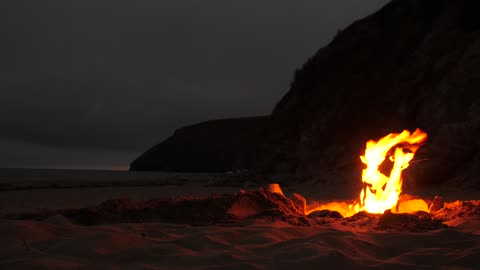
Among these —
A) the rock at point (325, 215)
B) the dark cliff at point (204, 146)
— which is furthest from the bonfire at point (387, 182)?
the dark cliff at point (204, 146)

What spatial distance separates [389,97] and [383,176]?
33.7ft

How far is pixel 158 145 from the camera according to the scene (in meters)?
65.5

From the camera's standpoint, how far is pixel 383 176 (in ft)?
→ 23.9

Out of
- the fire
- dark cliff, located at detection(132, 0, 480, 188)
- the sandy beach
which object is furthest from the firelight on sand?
dark cliff, located at detection(132, 0, 480, 188)

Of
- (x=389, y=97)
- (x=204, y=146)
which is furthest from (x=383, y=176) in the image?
(x=204, y=146)

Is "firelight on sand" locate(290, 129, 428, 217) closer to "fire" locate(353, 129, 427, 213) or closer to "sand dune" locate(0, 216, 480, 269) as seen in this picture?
"fire" locate(353, 129, 427, 213)

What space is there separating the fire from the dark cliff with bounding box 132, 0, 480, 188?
3326mm

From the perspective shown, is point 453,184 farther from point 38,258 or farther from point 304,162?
point 38,258

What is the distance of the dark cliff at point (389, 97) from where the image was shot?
418 inches

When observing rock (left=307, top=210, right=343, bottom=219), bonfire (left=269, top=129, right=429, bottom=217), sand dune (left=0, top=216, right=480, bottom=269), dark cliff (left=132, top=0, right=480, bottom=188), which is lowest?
sand dune (left=0, top=216, right=480, bottom=269)

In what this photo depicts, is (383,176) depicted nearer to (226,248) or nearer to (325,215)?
(325,215)

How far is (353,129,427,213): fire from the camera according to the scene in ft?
22.9

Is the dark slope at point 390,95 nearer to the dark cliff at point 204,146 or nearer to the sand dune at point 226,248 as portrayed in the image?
the sand dune at point 226,248

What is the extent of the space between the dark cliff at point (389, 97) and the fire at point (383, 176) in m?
3.33
